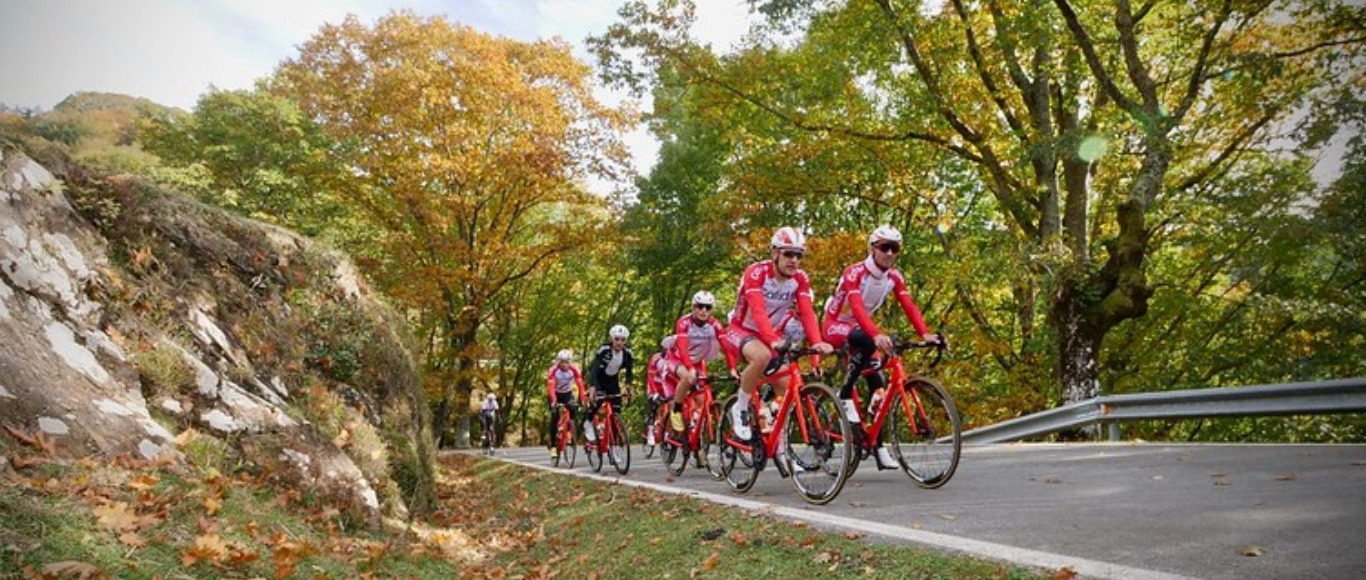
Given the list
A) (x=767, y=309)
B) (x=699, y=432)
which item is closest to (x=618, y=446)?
(x=699, y=432)

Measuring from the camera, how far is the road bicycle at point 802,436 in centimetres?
679

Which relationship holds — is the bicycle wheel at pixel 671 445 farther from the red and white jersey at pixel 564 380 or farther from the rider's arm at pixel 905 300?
the rider's arm at pixel 905 300

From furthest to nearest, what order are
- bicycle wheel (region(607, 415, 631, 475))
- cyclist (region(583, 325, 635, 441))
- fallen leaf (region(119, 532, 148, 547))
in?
cyclist (region(583, 325, 635, 441)) → bicycle wheel (region(607, 415, 631, 475)) → fallen leaf (region(119, 532, 148, 547))

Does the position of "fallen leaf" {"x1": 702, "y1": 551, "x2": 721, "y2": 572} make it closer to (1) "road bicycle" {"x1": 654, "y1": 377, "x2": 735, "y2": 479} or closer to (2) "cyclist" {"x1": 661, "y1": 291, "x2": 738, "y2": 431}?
(1) "road bicycle" {"x1": 654, "y1": 377, "x2": 735, "y2": 479}

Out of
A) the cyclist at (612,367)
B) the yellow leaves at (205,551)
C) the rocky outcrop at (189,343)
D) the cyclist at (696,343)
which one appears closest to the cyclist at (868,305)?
the cyclist at (696,343)

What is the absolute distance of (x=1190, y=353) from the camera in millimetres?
18047

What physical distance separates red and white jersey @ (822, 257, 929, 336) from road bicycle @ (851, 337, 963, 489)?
1.38 ft

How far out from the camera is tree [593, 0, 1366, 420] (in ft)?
39.7

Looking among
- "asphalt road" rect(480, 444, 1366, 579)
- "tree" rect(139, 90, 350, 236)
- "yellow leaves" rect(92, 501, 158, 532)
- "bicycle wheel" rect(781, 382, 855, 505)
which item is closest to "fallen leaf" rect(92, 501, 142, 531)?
"yellow leaves" rect(92, 501, 158, 532)

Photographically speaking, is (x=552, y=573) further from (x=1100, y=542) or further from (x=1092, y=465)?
(x=1092, y=465)

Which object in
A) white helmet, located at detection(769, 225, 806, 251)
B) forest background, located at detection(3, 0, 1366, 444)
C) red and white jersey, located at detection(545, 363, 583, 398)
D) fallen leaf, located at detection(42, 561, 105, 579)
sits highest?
forest background, located at detection(3, 0, 1366, 444)

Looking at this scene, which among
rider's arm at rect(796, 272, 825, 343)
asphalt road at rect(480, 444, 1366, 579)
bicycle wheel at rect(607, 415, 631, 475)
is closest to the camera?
asphalt road at rect(480, 444, 1366, 579)

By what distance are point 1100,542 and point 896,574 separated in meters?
1.19

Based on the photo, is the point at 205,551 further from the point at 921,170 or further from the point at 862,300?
the point at 921,170
